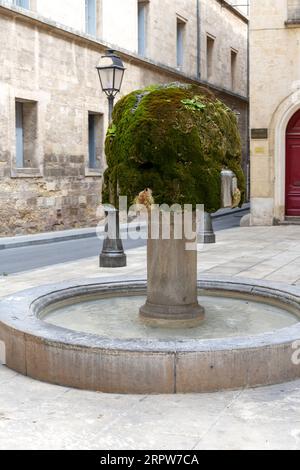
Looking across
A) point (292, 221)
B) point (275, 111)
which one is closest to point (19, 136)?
point (275, 111)

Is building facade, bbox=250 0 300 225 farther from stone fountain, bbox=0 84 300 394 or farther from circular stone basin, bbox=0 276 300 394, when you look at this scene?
circular stone basin, bbox=0 276 300 394

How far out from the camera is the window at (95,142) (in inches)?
814

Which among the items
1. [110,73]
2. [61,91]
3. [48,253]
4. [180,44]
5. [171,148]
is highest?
[180,44]

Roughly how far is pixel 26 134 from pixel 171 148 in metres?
13.3

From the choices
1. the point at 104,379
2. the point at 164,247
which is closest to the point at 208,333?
the point at 164,247

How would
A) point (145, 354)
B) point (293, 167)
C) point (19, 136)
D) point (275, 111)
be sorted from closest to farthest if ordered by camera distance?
point (145, 354)
point (275, 111)
point (19, 136)
point (293, 167)

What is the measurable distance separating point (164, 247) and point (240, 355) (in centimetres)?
130

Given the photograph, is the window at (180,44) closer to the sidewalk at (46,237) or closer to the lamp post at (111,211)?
the sidewalk at (46,237)

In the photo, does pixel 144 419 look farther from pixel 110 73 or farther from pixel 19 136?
pixel 19 136

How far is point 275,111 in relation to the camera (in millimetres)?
17406

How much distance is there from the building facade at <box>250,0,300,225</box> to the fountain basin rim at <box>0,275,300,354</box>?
36.0ft

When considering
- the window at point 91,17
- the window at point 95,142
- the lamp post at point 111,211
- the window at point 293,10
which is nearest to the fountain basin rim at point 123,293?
the lamp post at point 111,211
